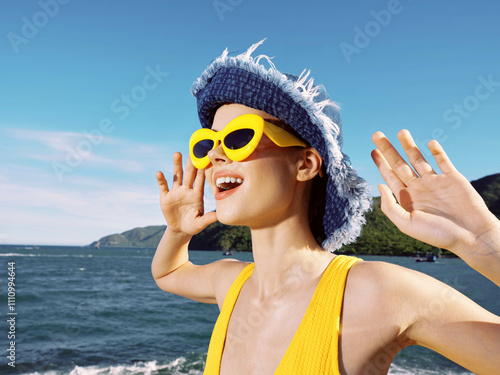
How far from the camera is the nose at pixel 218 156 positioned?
2.04 metres

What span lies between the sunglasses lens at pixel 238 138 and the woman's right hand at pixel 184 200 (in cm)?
61

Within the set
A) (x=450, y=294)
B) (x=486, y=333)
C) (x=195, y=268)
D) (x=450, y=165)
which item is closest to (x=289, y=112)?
(x=450, y=165)

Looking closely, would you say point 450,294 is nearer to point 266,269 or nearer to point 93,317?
point 266,269

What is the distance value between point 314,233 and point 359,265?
0.48 meters

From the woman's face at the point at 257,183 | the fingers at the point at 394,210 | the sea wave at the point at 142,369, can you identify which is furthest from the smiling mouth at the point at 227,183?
the sea wave at the point at 142,369

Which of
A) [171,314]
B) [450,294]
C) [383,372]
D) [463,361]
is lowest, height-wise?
[171,314]

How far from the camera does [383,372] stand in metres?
1.70

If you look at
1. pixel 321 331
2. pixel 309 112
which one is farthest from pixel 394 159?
pixel 321 331

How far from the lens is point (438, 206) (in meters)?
1.53

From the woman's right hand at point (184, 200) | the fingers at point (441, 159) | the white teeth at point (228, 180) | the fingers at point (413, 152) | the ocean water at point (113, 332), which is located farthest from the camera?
the ocean water at point (113, 332)

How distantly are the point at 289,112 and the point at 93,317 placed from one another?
29886 millimetres

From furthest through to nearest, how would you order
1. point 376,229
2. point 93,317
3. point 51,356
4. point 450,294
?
point 376,229 → point 93,317 → point 51,356 → point 450,294

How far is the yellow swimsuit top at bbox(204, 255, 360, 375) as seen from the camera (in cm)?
166

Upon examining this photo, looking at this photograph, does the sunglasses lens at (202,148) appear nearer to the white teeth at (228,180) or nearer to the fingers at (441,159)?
the white teeth at (228,180)
